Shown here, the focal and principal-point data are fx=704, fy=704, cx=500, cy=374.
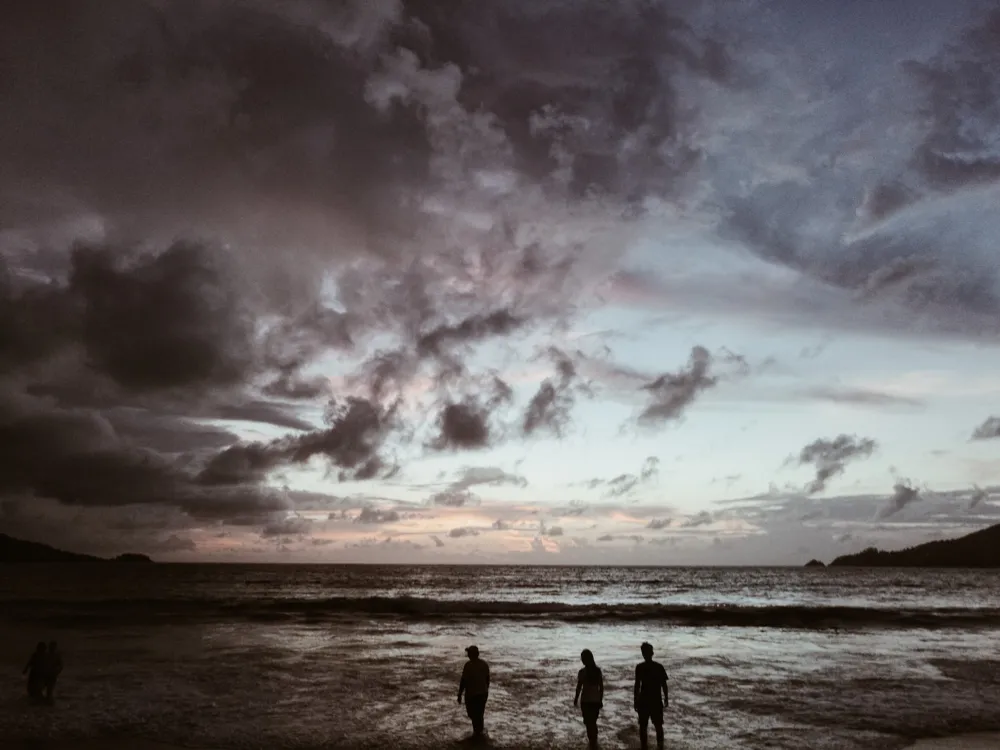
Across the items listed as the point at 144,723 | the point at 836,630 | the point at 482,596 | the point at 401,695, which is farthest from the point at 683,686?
the point at 482,596

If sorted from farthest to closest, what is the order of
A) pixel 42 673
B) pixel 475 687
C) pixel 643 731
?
pixel 42 673, pixel 475 687, pixel 643 731

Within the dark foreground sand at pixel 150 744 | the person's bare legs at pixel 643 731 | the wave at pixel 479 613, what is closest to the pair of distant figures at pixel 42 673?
the dark foreground sand at pixel 150 744

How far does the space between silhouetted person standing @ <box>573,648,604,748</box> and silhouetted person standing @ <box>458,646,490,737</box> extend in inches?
85.5

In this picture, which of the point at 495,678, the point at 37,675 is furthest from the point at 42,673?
the point at 495,678

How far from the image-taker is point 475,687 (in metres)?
15.2

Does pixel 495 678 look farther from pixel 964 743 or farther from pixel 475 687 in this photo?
pixel 964 743

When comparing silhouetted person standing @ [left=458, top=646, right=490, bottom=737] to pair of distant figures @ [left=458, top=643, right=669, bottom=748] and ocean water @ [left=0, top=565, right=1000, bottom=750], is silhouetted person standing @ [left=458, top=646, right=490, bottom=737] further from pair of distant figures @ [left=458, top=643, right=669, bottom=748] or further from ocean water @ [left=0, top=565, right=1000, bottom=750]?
pair of distant figures @ [left=458, top=643, right=669, bottom=748]

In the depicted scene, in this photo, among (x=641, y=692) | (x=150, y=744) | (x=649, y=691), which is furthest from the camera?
(x=150, y=744)

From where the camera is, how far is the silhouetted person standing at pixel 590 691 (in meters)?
14.1

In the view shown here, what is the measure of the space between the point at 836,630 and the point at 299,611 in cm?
3984

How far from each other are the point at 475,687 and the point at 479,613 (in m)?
42.9

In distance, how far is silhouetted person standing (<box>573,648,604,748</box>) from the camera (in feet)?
46.2

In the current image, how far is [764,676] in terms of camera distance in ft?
81.3

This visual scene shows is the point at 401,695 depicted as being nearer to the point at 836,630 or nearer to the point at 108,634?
the point at 108,634
